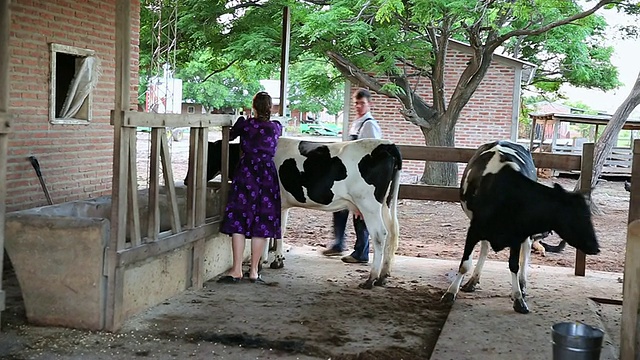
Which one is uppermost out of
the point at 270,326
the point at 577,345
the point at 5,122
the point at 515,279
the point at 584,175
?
the point at 5,122

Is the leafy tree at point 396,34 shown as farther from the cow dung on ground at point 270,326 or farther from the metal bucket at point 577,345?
the metal bucket at point 577,345

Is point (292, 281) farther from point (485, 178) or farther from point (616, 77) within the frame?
point (616, 77)

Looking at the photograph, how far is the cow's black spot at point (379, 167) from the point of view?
693 cm

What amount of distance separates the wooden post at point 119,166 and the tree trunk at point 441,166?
1283 cm

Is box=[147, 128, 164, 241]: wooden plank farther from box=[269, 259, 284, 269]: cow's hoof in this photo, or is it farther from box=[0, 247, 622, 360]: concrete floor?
box=[269, 259, 284, 269]: cow's hoof

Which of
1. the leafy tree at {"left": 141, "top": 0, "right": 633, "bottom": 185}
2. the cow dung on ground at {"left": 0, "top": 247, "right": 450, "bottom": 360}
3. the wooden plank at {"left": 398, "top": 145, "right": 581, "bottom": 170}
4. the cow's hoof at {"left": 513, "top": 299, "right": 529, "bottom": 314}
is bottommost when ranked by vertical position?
the cow dung on ground at {"left": 0, "top": 247, "right": 450, "bottom": 360}

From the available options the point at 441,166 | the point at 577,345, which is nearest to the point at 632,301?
the point at 577,345

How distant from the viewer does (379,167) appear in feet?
22.7

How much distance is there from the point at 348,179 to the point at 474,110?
12.9 meters

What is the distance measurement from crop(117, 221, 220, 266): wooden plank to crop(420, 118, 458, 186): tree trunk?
36.9 feet

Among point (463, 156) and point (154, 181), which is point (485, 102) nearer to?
point (463, 156)

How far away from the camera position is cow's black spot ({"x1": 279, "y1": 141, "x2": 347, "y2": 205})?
7.06 meters

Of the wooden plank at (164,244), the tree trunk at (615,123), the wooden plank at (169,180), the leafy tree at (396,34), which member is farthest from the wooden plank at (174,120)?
the tree trunk at (615,123)

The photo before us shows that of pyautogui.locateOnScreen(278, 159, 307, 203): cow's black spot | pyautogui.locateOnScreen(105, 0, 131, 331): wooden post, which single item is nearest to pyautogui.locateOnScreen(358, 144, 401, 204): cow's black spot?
pyautogui.locateOnScreen(278, 159, 307, 203): cow's black spot
